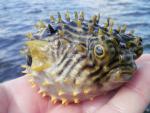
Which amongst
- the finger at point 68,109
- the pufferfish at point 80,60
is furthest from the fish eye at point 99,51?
the finger at point 68,109

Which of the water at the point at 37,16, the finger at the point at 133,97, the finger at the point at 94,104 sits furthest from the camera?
the water at the point at 37,16

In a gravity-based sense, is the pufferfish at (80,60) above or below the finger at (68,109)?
above

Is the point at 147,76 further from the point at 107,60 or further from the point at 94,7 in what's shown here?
the point at 94,7

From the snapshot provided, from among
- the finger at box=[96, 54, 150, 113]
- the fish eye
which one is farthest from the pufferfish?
the finger at box=[96, 54, 150, 113]

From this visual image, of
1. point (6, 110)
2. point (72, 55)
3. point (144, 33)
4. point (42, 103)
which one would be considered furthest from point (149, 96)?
point (144, 33)

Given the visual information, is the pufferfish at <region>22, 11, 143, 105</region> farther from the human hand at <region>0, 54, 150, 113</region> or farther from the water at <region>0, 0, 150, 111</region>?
the water at <region>0, 0, 150, 111</region>

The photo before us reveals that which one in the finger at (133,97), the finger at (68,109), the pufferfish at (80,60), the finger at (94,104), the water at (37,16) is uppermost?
the pufferfish at (80,60)

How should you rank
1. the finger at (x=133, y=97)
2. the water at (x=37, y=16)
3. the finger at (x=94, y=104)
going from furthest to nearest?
the water at (x=37, y=16) < the finger at (x=94, y=104) < the finger at (x=133, y=97)

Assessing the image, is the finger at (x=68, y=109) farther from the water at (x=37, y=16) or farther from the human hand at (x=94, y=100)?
the water at (x=37, y=16)
